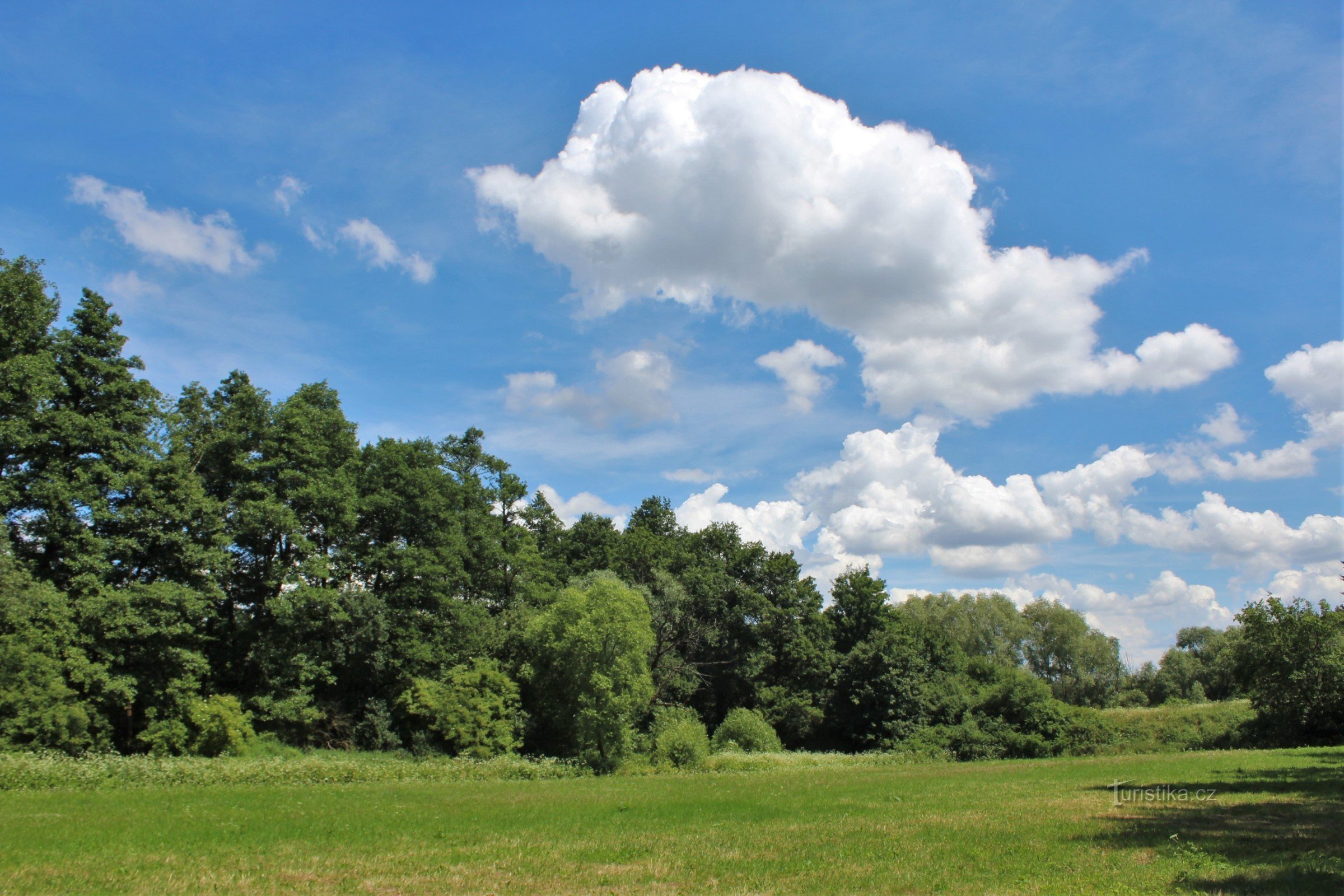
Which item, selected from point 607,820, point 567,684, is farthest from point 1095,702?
point 607,820

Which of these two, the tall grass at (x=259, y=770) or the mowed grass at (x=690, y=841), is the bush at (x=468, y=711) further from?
the mowed grass at (x=690, y=841)

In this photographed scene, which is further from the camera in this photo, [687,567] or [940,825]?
[687,567]

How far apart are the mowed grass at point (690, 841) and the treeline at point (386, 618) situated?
10.2m

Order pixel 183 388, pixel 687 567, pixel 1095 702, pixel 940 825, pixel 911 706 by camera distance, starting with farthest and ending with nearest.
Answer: pixel 1095 702
pixel 687 567
pixel 911 706
pixel 183 388
pixel 940 825

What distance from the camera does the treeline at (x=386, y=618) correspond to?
1312 inches

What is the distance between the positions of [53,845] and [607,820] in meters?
11.8

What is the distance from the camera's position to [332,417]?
44062 millimetres

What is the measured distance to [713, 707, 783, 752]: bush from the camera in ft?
163

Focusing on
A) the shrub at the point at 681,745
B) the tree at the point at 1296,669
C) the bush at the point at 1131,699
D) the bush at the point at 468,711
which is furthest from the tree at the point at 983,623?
the bush at the point at 468,711

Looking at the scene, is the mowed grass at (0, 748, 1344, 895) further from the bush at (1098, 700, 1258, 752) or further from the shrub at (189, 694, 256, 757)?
the bush at (1098, 700, 1258, 752)

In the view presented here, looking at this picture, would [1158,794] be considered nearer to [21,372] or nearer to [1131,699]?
[21,372]

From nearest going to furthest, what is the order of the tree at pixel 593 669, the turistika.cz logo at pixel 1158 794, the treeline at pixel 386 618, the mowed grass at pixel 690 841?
the mowed grass at pixel 690 841 < the turistika.cz logo at pixel 1158 794 < the treeline at pixel 386 618 < the tree at pixel 593 669

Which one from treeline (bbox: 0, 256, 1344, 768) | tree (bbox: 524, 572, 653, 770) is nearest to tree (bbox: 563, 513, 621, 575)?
treeline (bbox: 0, 256, 1344, 768)

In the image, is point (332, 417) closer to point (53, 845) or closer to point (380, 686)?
point (380, 686)
